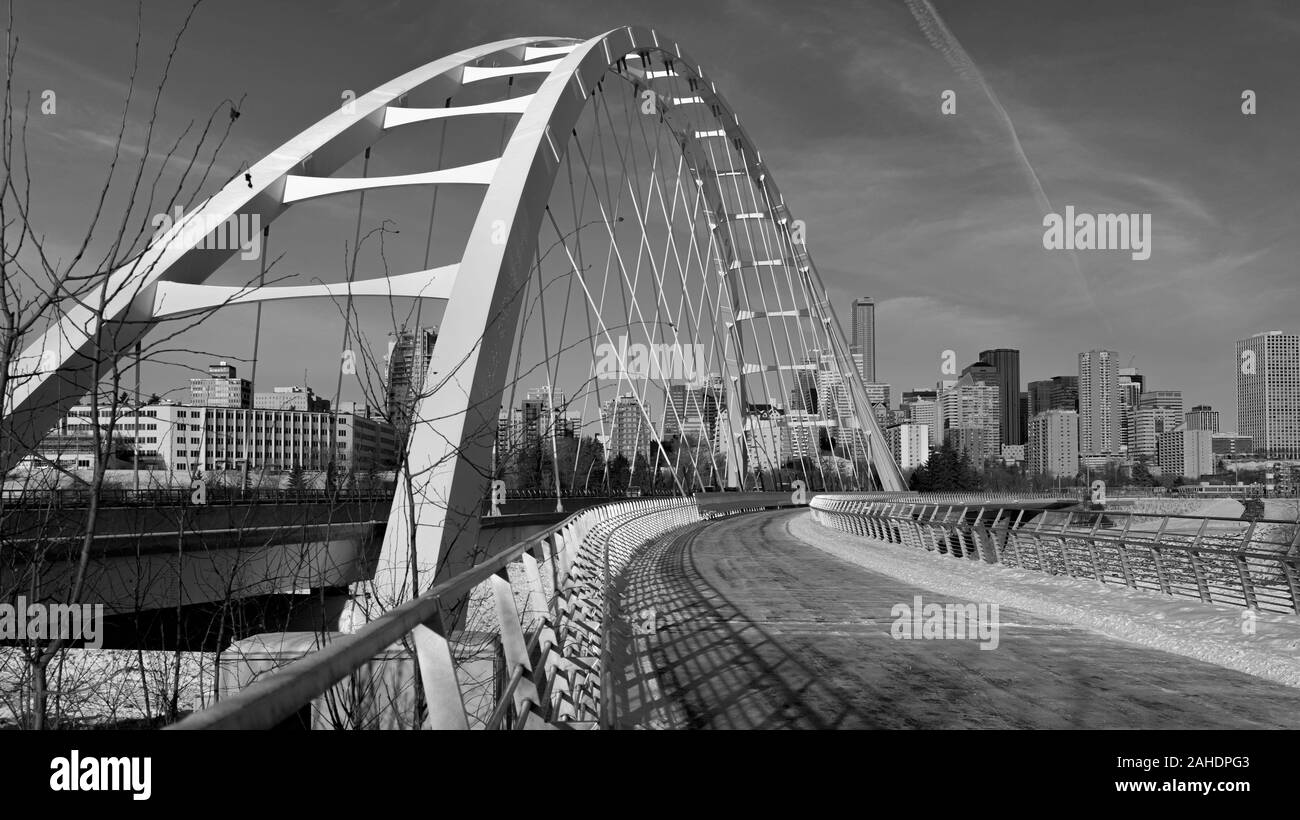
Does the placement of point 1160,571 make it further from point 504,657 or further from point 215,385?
point 215,385

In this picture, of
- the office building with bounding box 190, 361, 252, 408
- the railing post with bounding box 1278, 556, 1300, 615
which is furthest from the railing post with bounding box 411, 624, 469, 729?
the railing post with bounding box 1278, 556, 1300, 615

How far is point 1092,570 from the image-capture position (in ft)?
57.2

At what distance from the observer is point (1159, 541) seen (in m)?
14.7

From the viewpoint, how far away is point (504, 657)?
19.2 feet

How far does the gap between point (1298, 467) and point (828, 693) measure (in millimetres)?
149447

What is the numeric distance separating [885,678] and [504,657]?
12.3ft

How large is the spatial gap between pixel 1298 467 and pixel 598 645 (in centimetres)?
14990

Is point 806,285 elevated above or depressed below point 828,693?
above

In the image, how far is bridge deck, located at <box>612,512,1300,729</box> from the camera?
22.4 feet
